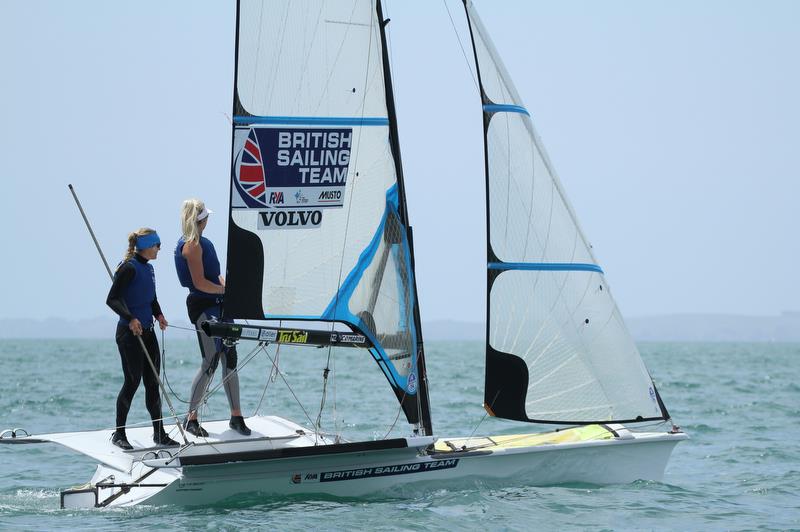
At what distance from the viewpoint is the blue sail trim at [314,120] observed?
850 centimetres

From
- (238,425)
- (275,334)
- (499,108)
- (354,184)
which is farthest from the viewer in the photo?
(238,425)

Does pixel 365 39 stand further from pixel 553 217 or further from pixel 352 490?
pixel 352 490

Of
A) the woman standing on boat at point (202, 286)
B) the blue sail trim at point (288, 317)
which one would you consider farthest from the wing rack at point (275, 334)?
the woman standing on boat at point (202, 286)

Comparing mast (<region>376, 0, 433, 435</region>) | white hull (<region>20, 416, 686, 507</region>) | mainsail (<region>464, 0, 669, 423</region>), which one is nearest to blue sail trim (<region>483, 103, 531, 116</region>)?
mainsail (<region>464, 0, 669, 423</region>)

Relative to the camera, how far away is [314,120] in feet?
28.4

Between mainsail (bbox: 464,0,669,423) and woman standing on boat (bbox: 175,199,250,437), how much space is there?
221cm

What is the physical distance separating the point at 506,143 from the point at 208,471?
3564 millimetres

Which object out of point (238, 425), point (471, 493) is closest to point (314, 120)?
point (238, 425)

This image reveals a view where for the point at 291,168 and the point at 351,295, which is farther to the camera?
the point at 351,295

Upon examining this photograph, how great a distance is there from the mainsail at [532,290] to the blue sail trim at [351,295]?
0.72m

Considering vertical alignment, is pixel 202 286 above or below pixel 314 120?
below

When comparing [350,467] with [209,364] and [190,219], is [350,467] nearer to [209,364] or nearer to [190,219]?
[209,364]

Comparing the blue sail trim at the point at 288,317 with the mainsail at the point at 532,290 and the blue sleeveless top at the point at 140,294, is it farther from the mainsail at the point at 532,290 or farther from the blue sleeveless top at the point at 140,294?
the mainsail at the point at 532,290

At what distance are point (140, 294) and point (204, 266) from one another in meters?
0.55
